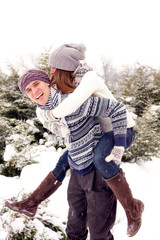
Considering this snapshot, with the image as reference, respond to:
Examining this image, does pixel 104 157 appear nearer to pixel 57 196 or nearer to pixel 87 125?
pixel 87 125

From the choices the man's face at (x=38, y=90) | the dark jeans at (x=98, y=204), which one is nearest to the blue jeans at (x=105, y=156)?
the dark jeans at (x=98, y=204)

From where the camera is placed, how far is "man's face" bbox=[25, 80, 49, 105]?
Answer: 136 centimetres

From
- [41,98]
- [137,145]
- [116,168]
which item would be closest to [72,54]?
[41,98]

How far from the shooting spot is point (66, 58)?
1.30 m

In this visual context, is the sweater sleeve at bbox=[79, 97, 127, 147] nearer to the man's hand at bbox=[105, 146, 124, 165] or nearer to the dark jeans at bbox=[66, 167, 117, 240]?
the man's hand at bbox=[105, 146, 124, 165]

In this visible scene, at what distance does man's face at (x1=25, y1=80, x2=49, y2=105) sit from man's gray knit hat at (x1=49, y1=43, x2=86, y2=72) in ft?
0.56

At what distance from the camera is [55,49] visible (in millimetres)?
1373

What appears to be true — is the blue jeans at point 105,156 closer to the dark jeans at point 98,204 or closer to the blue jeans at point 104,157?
the blue jeans at point 104,157

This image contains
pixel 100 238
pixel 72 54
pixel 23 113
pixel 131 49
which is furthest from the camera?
pixel 131 49

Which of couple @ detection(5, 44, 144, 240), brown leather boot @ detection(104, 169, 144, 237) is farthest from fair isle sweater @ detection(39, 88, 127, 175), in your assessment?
brown leather boot @ detection(104, 169, 144, 237)

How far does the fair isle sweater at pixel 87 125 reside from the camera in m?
1.27

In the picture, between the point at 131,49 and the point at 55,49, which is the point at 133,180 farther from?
the point at 131,49

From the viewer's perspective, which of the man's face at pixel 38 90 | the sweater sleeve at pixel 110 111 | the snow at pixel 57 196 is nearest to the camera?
the sweater sleeve at pixel 110 111

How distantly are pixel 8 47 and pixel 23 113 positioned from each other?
21.5 meters
